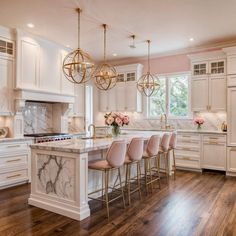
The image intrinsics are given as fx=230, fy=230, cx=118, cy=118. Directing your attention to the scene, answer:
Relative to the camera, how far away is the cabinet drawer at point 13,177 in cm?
429

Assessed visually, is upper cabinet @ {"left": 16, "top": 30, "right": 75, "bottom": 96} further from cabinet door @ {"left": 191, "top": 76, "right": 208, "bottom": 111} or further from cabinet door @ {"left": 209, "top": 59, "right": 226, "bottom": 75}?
cabinet door @ {"left": 209, "top": 59, "right": 226, "bottom": 75}

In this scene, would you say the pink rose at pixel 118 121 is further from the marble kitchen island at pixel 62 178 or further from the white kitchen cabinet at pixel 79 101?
the white kitchen cabinet at pixel 79 101

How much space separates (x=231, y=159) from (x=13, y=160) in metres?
4.63

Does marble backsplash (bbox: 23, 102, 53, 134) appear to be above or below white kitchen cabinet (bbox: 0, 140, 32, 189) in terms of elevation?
above

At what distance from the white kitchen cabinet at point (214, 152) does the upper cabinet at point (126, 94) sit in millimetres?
2243

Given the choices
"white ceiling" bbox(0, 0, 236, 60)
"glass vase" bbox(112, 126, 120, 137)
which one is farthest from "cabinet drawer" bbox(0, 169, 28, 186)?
"white ceiling" bbox(0, 0, 236, 60)

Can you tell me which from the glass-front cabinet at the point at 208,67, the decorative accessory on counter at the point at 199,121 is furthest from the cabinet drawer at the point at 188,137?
the glass-front cabinet at the point at 208,67

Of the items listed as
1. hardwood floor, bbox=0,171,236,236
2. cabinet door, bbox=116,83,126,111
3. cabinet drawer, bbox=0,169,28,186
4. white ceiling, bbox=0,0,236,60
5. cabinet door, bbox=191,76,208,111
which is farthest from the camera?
cabinet door, bbox=116,83,126,111

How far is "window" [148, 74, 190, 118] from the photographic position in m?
6.37

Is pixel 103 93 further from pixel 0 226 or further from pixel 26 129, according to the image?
pixel 0 226

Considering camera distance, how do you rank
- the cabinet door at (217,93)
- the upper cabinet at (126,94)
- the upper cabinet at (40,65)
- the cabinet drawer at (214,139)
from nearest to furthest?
the upper cabinet at (40,65), the cabinet drawer at (214,139), the cabinet door at (217,93), the upper cabinet at (126,94)

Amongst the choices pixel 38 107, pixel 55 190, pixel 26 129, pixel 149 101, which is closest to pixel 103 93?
pixel 149 101

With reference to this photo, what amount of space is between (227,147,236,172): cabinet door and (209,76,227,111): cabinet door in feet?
3.27

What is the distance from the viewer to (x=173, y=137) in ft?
16.2
